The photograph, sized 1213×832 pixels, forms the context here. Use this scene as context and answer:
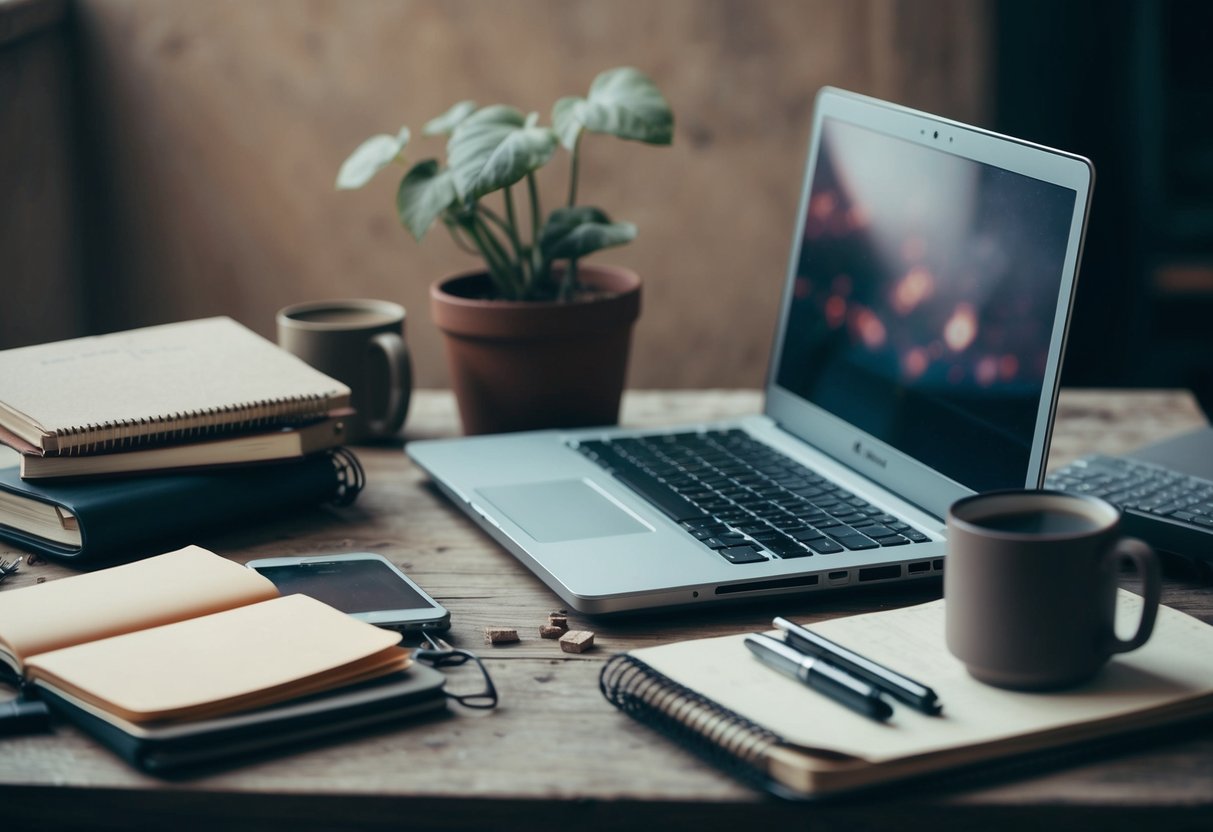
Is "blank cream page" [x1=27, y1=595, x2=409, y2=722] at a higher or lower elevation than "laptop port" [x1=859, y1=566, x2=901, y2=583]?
lower

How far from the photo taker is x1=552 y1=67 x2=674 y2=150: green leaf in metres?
1.23

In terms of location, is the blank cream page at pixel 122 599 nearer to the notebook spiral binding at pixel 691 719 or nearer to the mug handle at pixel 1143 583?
the notebook spiral binding at pixel 691 719

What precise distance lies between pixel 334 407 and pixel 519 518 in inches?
8.1

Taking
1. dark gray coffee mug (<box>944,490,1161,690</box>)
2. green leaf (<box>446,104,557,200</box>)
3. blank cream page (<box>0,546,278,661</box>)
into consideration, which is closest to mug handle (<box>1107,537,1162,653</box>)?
dark gray coffee mug (<box>944,490,1161,690</box>)

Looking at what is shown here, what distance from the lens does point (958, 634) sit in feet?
2.48

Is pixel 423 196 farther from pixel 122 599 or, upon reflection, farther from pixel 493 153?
pixel 122 599

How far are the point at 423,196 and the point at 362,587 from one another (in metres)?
0.46

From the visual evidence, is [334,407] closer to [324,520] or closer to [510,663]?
[324,520]

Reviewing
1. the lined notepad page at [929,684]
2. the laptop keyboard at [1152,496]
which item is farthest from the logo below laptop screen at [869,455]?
the lined notepad page at [929,684]

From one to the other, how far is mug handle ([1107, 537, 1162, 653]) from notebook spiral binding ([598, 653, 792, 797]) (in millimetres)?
206

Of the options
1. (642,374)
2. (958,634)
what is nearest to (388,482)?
(958,634)

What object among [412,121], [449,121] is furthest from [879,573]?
[412,121]

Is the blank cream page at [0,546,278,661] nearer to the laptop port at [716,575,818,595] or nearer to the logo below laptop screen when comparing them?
the laptop port at [716,575,818,595]

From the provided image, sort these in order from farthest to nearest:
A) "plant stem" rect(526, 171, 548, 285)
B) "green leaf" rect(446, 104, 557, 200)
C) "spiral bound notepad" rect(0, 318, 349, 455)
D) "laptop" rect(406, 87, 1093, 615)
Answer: "plant stem" rect(526, 171, 548, 285), "green leaf" rect(446, 104, 557, 200), "spiral bound notepad" rect(0, 318, 349, 455), "laptop" rect(406, 87, 1093, 615)
